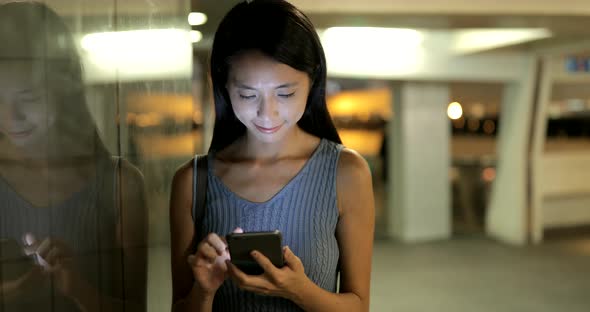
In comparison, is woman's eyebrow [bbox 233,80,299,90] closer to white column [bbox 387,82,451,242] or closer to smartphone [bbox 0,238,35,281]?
smartphone [bbox 0,238,35,281]

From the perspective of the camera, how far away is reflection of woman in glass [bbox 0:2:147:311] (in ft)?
4.22

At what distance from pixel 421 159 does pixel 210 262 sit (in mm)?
7447

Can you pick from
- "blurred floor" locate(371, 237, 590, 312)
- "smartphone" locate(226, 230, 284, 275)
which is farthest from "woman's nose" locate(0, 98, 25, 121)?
"blurred floor" locate(371, 237, 590, 312)

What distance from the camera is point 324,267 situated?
152 cm

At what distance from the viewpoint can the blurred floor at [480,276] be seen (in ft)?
18.5

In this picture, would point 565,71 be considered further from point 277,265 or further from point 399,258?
point 277,265

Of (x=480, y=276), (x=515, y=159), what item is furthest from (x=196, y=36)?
(x=515, y=159)

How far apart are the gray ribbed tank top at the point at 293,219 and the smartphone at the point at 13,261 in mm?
429

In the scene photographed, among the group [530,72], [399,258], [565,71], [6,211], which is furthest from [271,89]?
[565,71]

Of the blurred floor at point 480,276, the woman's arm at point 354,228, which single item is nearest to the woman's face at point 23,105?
the woman's arm at point 354,228

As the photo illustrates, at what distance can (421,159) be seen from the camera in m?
8.50

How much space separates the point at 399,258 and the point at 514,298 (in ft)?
6.27

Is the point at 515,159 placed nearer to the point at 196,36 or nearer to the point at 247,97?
the point at 196,36

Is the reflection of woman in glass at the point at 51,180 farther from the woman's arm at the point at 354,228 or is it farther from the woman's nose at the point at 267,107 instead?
the woman's arm at the point at 354,228
